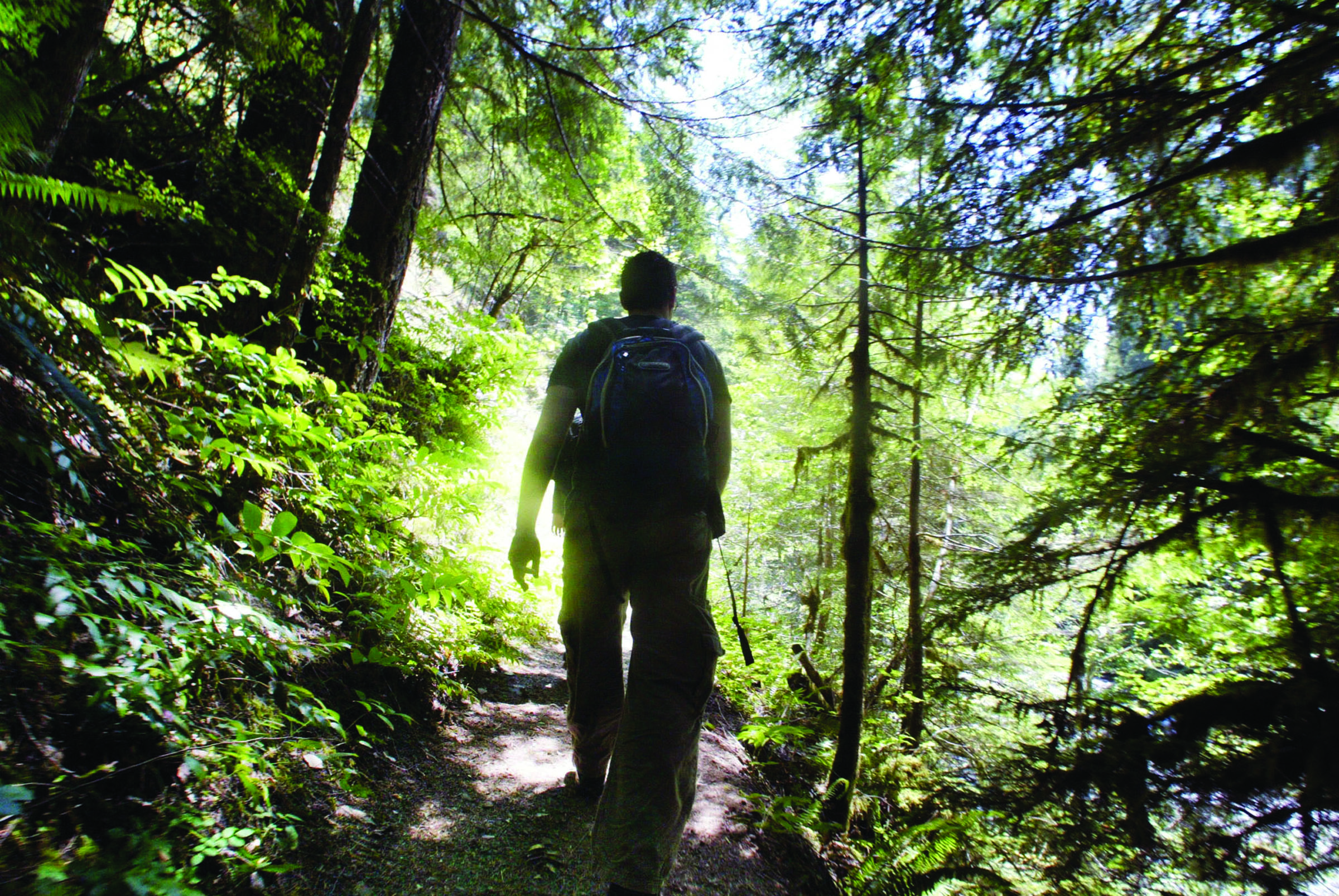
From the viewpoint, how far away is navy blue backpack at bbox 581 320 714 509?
2.01 metres

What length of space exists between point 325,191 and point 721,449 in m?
3.16

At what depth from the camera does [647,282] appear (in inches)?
96.1

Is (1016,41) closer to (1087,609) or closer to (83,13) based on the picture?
(1087,609)

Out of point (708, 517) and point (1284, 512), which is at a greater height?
point (1284, 512)

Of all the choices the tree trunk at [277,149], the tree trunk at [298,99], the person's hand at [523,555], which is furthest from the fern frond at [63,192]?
the tree trunk at [298,99]

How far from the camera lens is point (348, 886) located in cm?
175

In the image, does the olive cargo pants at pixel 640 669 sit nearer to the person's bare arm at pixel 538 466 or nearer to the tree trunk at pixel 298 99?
the person's bare arm at pixel 538 466

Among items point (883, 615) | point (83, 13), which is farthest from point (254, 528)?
point (883, 615)

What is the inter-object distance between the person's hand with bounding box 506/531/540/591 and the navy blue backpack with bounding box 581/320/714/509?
0.41 meters

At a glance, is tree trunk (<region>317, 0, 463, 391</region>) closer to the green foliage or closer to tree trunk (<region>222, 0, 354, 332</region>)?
tree trunk (<region>222, 0, 354, 332</region>)

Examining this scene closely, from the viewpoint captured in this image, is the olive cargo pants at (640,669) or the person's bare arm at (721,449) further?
the person's bare arm at (721,449)

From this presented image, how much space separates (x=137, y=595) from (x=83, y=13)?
2482 millimetres

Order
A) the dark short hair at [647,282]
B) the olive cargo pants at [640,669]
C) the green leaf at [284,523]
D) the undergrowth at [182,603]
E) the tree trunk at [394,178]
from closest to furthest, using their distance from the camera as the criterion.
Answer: the undergrowth at [182,603], the olive cargo pants at [640,669], the green leaf at [284,523], the dark short hair at [647,282], the tree trunk at [394,178]

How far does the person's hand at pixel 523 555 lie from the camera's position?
2.22 meters
